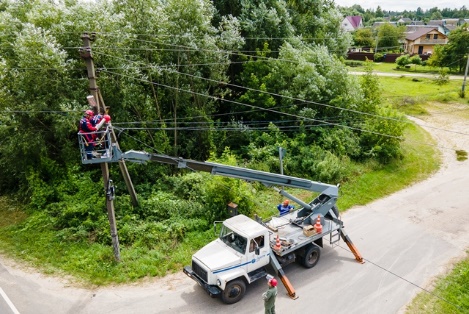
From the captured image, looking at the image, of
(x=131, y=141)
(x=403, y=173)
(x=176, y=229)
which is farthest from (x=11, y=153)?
(x=403, y=173)

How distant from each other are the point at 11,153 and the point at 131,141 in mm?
5984

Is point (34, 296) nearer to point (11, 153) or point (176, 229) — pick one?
point (176, 229)

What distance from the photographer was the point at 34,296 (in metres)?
12.7

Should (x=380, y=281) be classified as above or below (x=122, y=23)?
below

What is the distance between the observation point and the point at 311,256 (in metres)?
13.7

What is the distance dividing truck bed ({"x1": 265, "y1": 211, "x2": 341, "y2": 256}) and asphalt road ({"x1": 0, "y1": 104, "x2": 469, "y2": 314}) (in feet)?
4.30

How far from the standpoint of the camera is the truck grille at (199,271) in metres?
11.8

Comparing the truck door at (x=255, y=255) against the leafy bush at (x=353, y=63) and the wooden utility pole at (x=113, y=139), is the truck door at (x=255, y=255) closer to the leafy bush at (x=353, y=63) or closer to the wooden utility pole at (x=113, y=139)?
the wooden utility pole at (x=113, y=139)

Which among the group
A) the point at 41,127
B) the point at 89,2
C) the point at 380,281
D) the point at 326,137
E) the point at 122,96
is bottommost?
the point at 380,281

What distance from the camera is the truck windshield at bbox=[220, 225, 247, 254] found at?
12.0m

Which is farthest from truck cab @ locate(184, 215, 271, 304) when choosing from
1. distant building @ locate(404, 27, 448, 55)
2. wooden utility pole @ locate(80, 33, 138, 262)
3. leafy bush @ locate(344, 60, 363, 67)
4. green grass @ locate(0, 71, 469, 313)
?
distant building @ locate(404, 27, 448, 55)

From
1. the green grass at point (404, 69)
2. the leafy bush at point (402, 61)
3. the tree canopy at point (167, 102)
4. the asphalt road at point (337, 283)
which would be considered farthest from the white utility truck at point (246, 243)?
the leafy bush at point (402, 61)

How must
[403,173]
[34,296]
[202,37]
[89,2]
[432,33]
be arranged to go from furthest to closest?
1. [432,33]
2. [403,173]
3. [202,37]
4. [89,2]
5. [34,296]

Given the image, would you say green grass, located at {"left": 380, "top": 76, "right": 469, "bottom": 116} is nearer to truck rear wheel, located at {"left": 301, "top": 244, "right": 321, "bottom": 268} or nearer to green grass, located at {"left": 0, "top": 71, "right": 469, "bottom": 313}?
green grass, located at {"left": 0, "top": 71, "right": 469, "bottom": 313}
